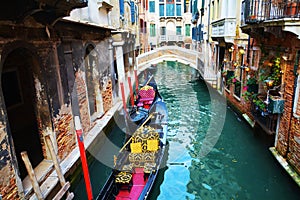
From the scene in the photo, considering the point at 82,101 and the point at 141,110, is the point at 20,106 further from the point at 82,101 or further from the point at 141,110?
the point at 141,110

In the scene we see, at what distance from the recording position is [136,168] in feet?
14.8

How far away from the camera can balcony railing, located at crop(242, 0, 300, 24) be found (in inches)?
163

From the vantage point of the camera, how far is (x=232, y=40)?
7.99m

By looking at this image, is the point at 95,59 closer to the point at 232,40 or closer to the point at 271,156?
the point at 232,40

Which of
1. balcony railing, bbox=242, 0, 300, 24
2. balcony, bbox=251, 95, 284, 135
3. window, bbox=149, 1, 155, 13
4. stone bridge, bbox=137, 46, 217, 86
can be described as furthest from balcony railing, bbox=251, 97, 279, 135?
window, bbox=149, 1, 155, 13

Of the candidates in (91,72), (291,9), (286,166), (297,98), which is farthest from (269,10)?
(91,72)

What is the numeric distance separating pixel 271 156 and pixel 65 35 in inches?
195

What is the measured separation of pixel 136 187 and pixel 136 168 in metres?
0.40

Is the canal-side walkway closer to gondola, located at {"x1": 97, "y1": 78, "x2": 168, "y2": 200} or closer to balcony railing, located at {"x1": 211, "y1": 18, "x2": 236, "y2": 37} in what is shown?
gondola, located at {"x1": 97, "y1": 78, "x2": 168, "y2": 200}

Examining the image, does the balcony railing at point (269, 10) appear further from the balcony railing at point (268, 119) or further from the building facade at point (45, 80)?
the building facade at point (45, 80)

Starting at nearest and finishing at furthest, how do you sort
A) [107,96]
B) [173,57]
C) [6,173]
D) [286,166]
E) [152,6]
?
[6,173] < [286,166] < [107,96] < [173,57] < [152,6]

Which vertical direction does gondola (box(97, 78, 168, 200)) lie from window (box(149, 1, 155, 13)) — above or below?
below

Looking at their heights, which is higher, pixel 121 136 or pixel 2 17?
pixel 2 17

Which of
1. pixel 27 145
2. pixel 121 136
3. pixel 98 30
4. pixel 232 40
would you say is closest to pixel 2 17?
pixel 27 145
